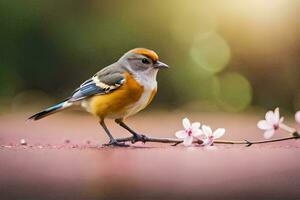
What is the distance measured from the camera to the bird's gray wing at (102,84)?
5.42 ft

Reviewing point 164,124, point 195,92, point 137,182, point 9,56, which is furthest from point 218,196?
point 9,56

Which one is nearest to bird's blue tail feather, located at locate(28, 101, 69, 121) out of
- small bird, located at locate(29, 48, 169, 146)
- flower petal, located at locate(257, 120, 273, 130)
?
small bird, located at locate(29, 48, 169, 146)

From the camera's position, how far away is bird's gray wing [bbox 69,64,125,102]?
1.65 meters

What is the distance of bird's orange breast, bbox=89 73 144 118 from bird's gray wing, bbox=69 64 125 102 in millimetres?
19

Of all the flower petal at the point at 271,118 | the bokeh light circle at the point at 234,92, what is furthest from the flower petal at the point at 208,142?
the bokeh light circle at the point at 234,92

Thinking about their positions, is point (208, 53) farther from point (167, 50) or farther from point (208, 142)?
point (208, 142)

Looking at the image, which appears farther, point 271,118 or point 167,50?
point 167,50

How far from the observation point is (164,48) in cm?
438

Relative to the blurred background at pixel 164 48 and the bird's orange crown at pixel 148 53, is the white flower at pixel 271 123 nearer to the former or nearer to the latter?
the bird's orange crown at pixel 148 53

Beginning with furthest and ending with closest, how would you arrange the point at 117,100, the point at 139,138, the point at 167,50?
the point at 167,50 → the point at 117,100 → the point at 139,138

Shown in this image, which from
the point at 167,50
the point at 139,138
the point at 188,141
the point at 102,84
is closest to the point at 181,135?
the point at 188,141

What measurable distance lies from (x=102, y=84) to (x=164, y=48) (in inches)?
107

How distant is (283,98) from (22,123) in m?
2.79

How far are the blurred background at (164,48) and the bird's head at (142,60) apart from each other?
2.57 metres
